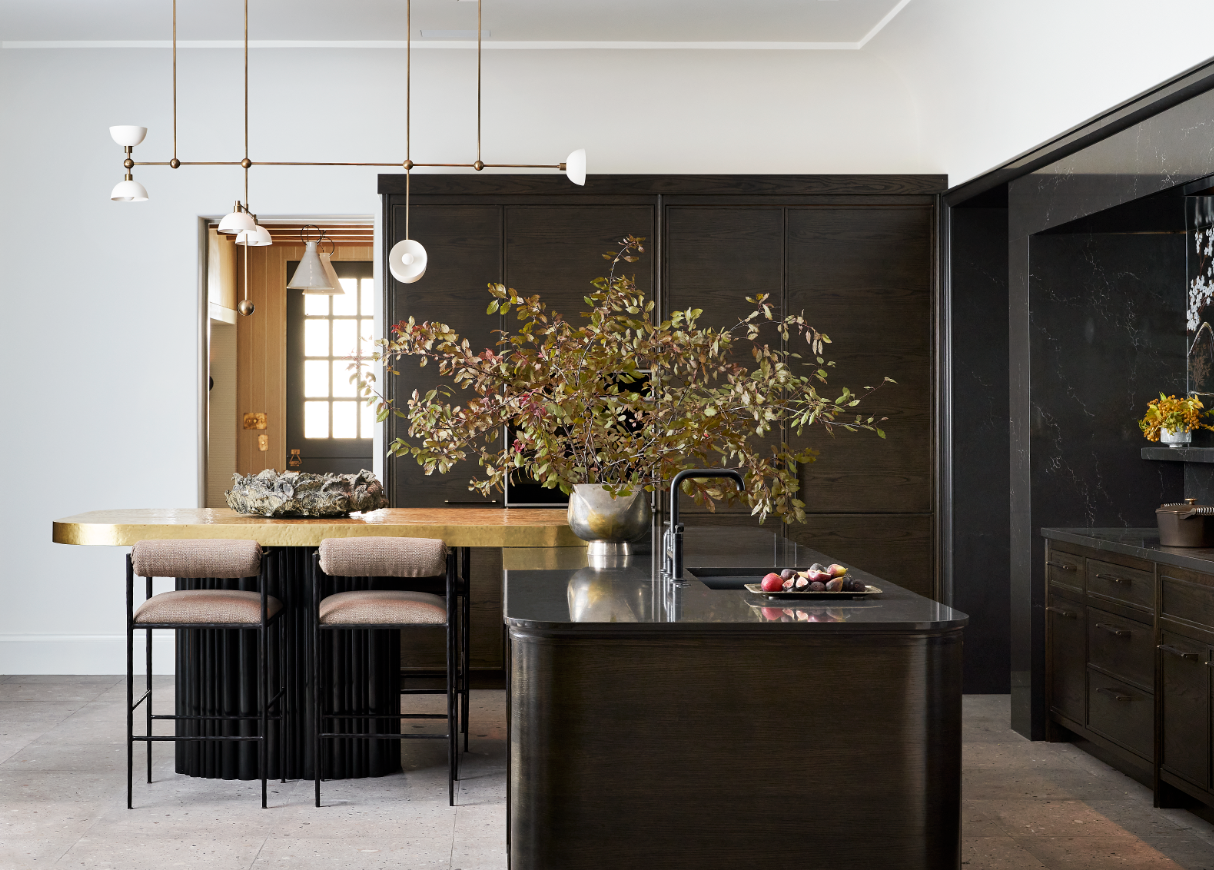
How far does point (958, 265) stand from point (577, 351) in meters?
3.10

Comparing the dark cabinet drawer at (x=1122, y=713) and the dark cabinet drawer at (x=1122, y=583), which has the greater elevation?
the dark cabinet drawer at (x=1122, y=583)

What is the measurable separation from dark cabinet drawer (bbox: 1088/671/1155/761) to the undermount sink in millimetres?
1731

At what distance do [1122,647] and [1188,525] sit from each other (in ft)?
1.73

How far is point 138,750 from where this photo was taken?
4.44 meters

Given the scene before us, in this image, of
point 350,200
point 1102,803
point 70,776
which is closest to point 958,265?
point 1102,803

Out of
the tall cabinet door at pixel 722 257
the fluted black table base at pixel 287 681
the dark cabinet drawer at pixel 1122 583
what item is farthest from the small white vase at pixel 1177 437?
the fluted black table base at pixel 287 681

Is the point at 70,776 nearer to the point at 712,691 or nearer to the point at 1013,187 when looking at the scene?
the point at 712,691

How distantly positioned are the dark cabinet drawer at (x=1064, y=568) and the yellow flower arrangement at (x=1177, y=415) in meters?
0.66

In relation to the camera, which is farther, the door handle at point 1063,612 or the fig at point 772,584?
the door handle at point 1063,612

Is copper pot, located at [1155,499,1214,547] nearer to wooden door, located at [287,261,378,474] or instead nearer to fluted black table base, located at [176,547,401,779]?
fluted black table base, located at [176,547,401,779]

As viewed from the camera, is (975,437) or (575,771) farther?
(975,437)

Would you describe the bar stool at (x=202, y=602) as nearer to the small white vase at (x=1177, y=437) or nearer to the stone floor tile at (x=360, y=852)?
the stone floor tile at (x=360, y=852)

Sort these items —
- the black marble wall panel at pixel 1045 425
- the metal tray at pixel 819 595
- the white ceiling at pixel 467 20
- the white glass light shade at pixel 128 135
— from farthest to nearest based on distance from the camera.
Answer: the white ceiling at pixel 467 20, the black marble wall panel at pixel 1045 425, the white glass light shade at pixel 128 135, the metal tray at pixel 819 595

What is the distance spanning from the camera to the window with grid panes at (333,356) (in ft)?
30.8
